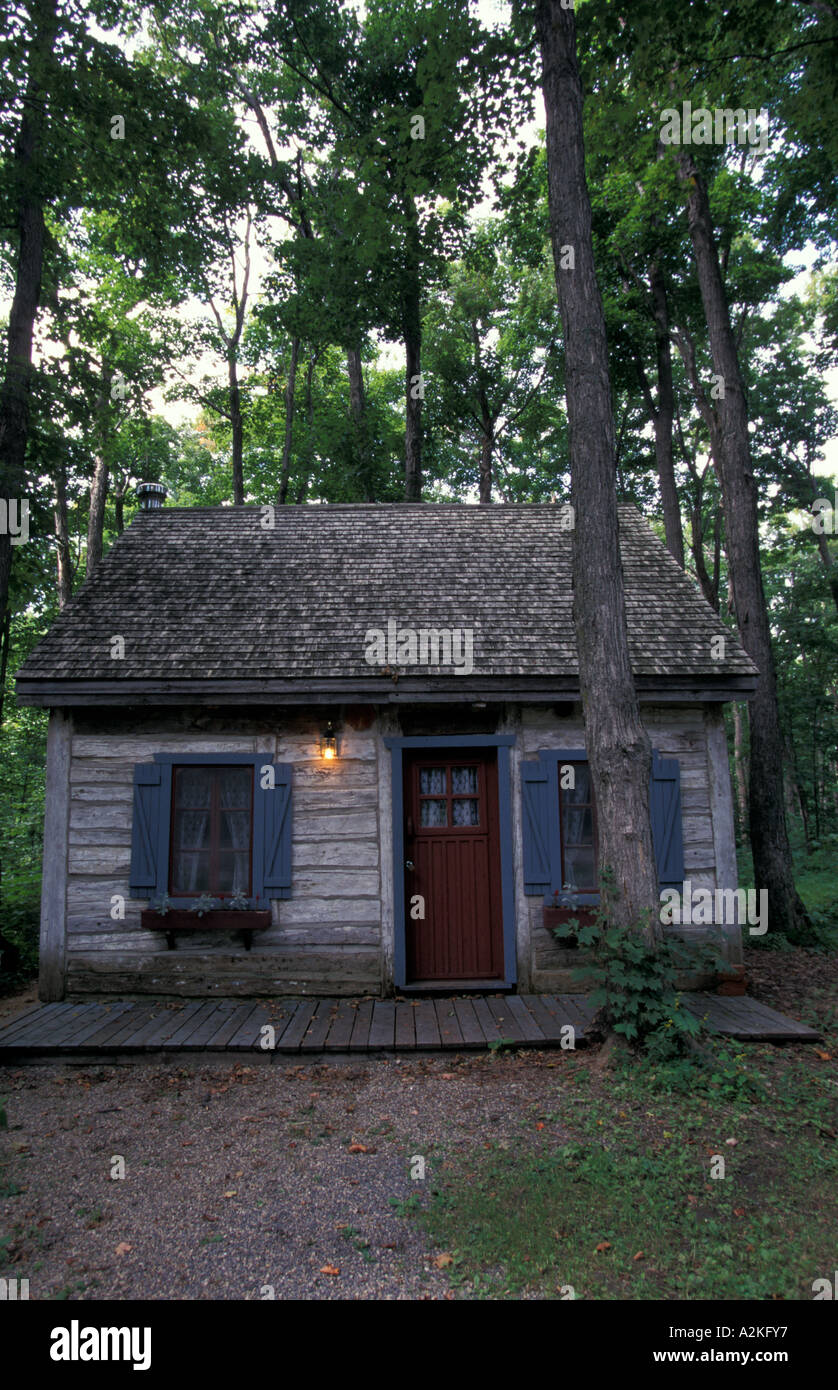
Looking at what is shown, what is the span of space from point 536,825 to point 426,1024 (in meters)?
2.11

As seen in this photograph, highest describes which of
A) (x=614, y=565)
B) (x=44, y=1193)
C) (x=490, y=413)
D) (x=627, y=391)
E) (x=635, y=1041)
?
(x=490, y=413)

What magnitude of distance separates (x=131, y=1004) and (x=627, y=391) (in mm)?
15907

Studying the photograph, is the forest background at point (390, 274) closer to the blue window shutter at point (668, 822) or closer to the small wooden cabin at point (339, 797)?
the small wooden cabin at point (339, 797)

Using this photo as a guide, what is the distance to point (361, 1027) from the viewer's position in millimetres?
5969

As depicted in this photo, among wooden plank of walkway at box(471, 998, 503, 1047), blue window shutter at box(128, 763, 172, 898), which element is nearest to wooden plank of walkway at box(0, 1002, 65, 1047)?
blue window shutter at box(128, 763, 172, 898)

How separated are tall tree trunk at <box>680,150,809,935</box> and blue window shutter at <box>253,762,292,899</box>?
6280 millimetres

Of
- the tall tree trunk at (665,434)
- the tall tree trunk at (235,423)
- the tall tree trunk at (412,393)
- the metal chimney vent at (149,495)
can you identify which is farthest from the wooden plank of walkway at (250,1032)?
the tall tree trunk at (235,423)

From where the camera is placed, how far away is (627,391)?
16344mm

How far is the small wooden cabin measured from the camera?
22.5 feet

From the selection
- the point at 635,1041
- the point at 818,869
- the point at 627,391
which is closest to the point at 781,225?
the point at 627,391

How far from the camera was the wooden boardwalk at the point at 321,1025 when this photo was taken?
5.61 metres

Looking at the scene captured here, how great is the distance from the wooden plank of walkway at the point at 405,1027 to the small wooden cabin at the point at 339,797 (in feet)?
1.12

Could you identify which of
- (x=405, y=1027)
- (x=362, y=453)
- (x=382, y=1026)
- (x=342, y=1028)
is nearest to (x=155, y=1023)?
(x=342, y=1028)
